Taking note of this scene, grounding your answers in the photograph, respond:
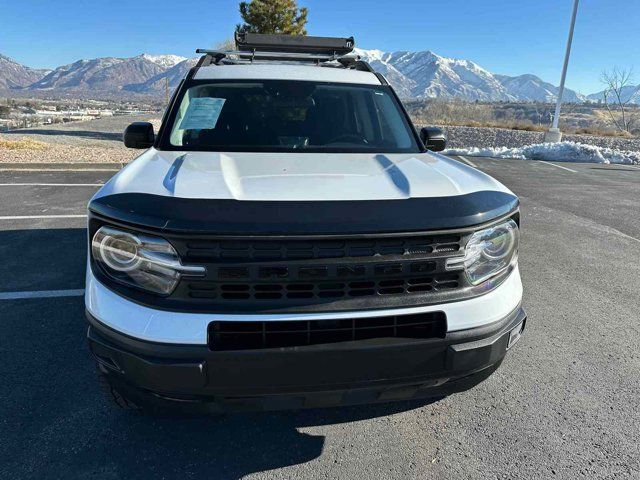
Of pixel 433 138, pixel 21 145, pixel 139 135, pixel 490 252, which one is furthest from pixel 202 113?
pixel 21 145

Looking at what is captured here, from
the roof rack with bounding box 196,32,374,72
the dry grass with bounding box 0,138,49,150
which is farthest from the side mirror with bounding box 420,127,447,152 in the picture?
the dry grass with bounding box 0,138,49,150

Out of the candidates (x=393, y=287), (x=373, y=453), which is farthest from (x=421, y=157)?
(x=373, y=453)

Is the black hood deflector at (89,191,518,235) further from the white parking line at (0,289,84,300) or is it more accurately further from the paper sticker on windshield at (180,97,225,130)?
the white parking line at (0,289,84,300)

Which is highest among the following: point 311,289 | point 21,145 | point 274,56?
point 274,56

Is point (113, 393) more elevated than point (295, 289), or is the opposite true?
point (295, 289)

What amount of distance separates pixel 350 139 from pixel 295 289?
5.81 feet

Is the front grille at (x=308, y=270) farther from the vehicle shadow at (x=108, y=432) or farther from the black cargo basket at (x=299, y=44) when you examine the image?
the black cargo basket at (x=299, y=44)

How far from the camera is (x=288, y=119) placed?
3.34 metres

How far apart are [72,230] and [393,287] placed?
17.2 feet

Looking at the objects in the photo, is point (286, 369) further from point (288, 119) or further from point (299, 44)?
point (299, 44)

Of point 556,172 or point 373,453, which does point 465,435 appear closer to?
point 373,453

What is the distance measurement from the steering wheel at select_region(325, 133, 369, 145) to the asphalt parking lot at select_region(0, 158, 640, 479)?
177cm

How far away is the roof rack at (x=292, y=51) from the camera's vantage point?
166 inches

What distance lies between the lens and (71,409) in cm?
255
